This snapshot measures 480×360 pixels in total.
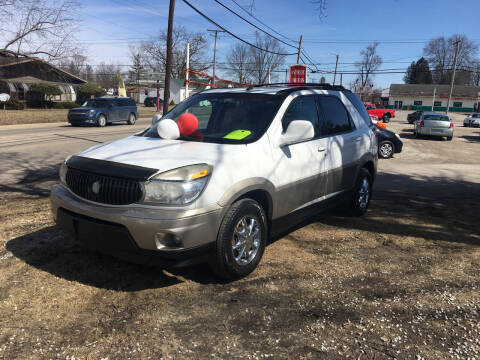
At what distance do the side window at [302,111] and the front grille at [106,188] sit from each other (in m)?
1.74

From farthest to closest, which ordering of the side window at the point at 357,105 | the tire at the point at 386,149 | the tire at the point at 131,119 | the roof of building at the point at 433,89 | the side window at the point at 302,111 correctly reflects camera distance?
the roof of building at the point at 433,89 < the tire at the point at 131,119 < the tire at the point at 386,149 < the side window at the point at 357,105 < the side window at the point at 302,111

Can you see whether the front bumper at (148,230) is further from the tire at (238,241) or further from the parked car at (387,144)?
the parked car at (387,144)

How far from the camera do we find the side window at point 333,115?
4816 millimetres

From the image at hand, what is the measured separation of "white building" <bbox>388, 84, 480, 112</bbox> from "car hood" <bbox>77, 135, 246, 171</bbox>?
91294 mm

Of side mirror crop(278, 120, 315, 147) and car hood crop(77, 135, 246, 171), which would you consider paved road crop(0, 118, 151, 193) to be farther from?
side mirror crop(278, 120, 315, 147)

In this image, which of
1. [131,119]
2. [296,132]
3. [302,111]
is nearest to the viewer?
[296,132]

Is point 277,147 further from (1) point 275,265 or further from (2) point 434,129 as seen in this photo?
(2) point 434,129

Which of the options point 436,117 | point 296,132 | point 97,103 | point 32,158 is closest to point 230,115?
point 296,132

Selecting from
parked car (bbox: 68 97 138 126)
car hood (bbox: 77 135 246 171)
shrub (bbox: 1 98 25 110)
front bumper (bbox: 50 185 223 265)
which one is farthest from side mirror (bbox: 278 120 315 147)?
shrub (bbox: 1 98 25 110)

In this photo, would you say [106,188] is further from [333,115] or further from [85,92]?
[85,92]

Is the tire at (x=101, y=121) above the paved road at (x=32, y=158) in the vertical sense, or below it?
above

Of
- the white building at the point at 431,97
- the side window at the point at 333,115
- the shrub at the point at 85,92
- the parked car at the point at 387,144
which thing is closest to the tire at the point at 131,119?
the parked car at the point at 387,144

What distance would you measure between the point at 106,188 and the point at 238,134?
140 centimetres

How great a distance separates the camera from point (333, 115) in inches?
197
